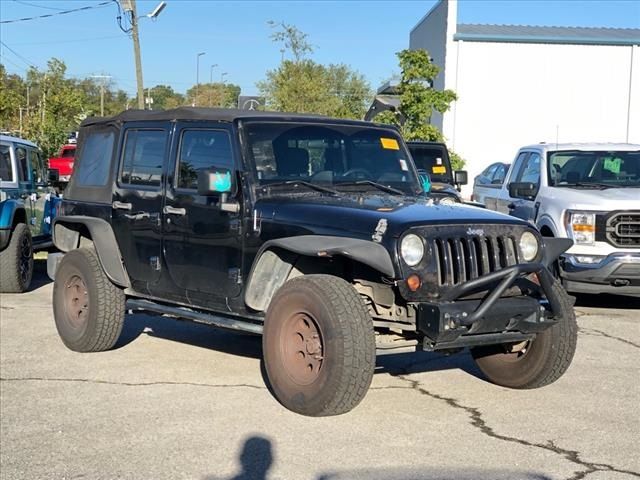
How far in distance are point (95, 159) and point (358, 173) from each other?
2.60 m

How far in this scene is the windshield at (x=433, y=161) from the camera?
1602 cm

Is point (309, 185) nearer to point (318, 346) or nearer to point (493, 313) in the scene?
point (318, 346)

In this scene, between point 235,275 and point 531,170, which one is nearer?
point 235,275

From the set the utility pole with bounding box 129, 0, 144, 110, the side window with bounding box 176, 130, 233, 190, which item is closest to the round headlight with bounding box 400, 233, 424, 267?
the side window with bounding box 176, 130, 233, 190

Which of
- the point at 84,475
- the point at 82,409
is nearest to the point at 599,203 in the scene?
the point at 82,409

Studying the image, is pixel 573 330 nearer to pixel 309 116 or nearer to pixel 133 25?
pixel 309 116

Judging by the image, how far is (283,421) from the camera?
5.84 m

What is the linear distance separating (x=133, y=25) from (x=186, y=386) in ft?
79.1

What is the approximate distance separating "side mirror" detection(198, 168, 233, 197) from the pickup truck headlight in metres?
4.57

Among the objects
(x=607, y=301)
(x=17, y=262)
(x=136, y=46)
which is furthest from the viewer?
(x=136, y=46)

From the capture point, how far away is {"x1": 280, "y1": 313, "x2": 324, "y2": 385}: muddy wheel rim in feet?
19.0

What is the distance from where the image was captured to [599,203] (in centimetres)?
964

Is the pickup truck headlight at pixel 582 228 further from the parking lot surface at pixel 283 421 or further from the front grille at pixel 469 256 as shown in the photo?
the front grille at pixel 469 256

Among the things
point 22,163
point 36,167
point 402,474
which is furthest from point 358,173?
point 36,167
